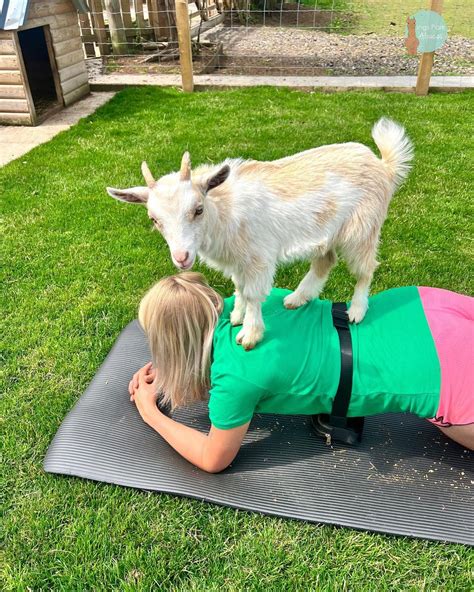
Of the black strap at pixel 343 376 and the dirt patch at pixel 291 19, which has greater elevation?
the dirt patch at pixel 291 19

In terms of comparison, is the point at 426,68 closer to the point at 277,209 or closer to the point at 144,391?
the point at 277,209

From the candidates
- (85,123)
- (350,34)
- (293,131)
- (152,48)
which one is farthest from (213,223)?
(350,34)

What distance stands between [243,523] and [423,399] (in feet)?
3.20

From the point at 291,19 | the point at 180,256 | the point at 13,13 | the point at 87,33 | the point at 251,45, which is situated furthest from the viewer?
the point at 291,19

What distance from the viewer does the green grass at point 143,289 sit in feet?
6.77

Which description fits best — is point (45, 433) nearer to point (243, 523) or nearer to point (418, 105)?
point (243, 523)

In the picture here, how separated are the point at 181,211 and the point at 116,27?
31.8 feet

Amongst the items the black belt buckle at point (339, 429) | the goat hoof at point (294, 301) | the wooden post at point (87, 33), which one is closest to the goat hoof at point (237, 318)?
the goat hoof at point (294, 301)

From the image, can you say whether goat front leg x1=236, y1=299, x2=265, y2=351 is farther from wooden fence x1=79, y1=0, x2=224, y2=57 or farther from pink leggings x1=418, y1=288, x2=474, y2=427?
wooden fence x1=79, y1=0, x2=224, y2=57

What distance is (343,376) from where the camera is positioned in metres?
2.04

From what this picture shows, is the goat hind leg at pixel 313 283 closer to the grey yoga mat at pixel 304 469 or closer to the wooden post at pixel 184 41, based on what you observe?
the grey yoga mat at pixel 304 469

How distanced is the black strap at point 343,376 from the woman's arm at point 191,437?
0.42 metres

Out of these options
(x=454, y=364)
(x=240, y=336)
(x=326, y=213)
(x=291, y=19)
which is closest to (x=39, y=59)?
(x=291, y=19)

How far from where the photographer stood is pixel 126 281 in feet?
12.7
